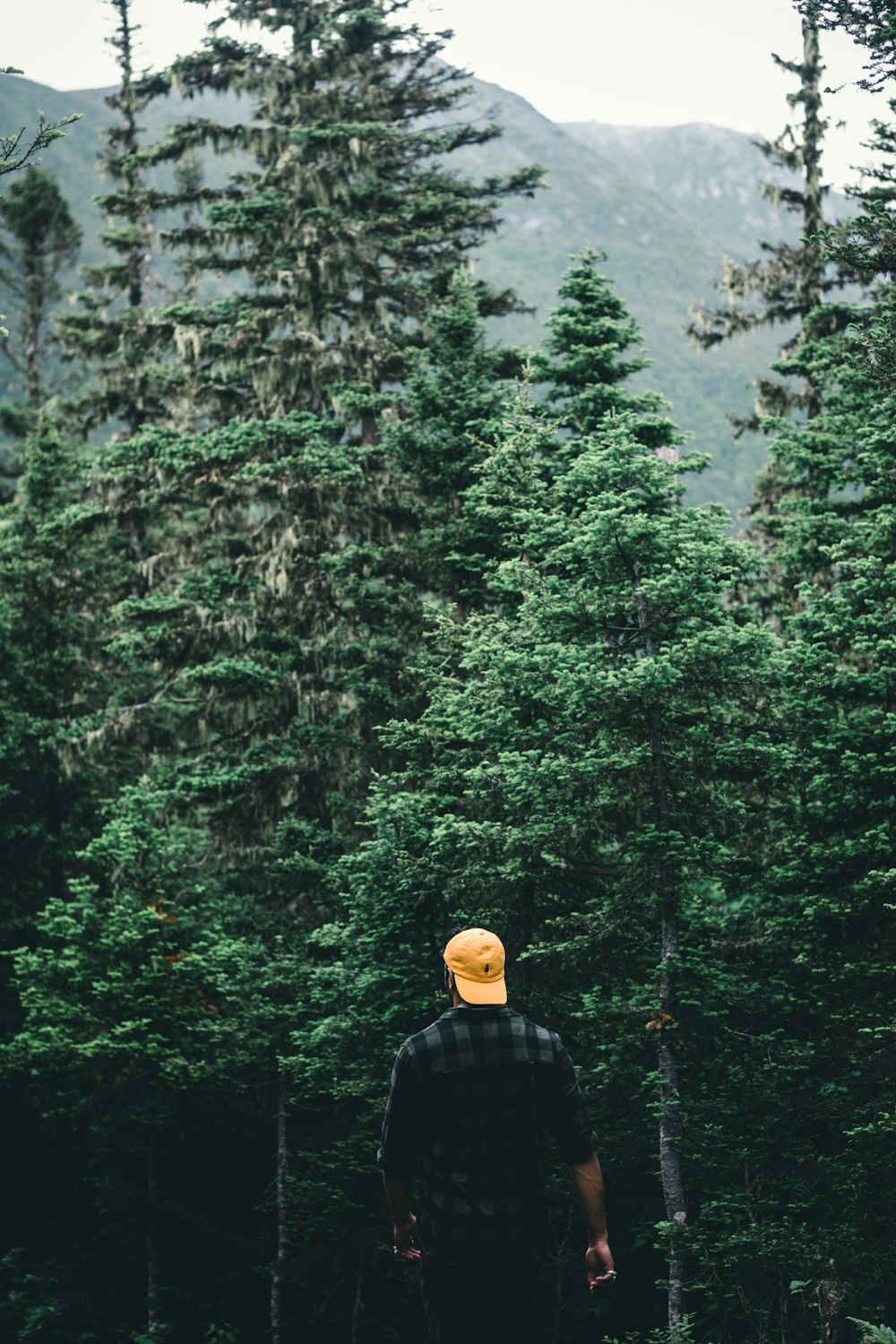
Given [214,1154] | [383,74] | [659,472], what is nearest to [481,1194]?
[659,472]

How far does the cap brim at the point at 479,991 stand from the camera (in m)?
3.79

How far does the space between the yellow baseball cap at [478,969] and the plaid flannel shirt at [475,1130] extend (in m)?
0.04

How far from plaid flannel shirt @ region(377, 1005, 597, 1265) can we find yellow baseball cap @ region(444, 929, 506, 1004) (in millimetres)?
44

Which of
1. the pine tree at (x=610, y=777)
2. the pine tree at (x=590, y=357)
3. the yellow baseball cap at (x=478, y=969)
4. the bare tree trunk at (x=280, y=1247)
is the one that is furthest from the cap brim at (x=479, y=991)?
the bare tree trunk at (x=280, y=1247)

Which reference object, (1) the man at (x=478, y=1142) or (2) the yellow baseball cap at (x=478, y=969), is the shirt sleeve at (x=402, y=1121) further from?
(2) the yellow baseball cap at (x=478, y=969)

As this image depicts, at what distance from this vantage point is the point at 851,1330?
891 centimetres

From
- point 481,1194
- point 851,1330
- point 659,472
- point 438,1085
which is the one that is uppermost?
point 659,472

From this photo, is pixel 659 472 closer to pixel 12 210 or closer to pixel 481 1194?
pixel 481 1194

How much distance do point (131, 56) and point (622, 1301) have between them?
2628 centimetres

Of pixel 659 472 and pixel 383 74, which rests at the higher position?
pixel 383 74

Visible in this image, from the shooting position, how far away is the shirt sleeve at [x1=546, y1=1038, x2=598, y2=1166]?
12.6 feet

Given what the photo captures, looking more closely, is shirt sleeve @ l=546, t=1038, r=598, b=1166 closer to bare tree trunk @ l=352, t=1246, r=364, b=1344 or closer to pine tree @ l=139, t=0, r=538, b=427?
A: bare tree trunk @ l=352, t=1246, r=364, b=1344

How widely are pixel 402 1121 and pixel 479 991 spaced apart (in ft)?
1.59

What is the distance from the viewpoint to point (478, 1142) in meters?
3.71
